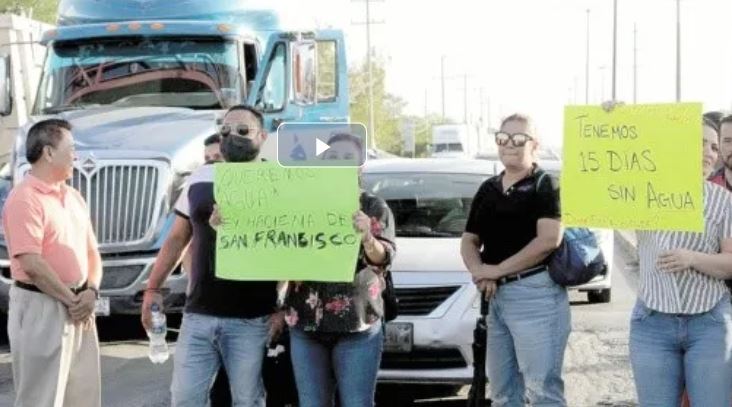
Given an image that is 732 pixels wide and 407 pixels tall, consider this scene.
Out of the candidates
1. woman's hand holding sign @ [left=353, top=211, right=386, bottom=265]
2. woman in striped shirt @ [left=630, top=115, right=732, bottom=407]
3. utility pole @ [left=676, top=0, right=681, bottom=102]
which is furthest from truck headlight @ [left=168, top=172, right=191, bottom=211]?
utility pole @ [left=676, top=0, right=681, bottom=102]

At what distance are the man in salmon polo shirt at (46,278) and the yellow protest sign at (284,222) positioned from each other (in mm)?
885

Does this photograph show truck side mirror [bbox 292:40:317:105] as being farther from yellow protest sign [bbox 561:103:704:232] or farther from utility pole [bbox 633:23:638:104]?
utility pole [bbox 633:23:638:104]

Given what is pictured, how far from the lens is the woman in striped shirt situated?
16.8 ft

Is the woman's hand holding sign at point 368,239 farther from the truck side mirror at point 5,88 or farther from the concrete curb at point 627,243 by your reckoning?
the concrete curb at point 627,243

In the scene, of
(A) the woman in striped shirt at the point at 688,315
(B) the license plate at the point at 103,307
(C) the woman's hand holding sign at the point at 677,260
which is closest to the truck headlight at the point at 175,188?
(B) the license plate at the point at 103,307

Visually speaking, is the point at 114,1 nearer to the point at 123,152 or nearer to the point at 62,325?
the point at 123,152

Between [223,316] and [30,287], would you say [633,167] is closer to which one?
[223,316]

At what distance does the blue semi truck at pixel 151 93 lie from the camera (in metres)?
10.8

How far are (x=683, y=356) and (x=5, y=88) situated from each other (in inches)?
368

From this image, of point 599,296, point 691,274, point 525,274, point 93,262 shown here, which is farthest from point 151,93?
point 691,274

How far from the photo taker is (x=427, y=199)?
29.2 feet

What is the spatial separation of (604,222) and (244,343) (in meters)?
1.61

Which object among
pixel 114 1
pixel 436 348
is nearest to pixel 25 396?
pixel 436 348

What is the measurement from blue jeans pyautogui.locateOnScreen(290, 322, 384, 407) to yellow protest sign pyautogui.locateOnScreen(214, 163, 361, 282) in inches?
11.4
